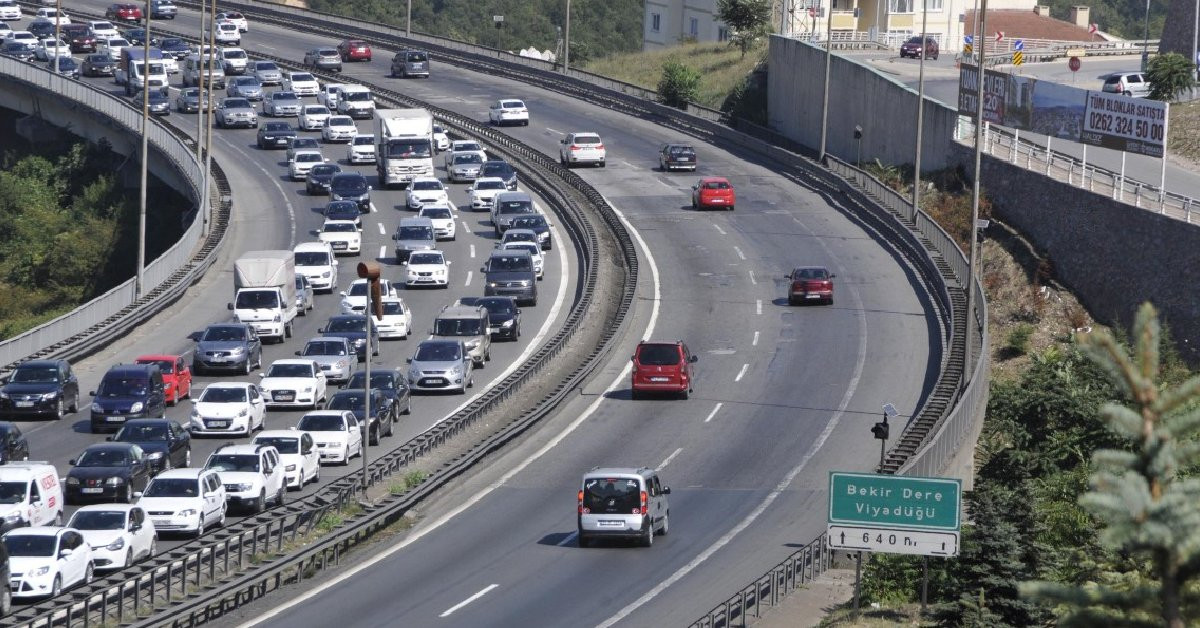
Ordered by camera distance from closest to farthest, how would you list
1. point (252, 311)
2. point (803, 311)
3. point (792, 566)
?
point (792, 566) → point (252, 311) → point (803, 311)

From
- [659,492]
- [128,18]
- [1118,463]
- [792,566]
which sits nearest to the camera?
[1118,463]

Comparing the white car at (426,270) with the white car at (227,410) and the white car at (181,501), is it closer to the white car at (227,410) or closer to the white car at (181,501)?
the white car at (227,410)

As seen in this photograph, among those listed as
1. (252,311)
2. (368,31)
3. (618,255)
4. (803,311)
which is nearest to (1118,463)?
(252,311)

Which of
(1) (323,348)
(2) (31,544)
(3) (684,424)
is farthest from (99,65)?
(2) (31,544)

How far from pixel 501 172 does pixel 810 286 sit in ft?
76.1

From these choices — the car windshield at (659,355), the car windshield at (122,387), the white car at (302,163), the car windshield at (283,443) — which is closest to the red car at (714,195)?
the white car at (302,163)

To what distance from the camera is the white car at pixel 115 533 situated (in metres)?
29.2

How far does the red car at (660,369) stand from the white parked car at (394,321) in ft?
33.2

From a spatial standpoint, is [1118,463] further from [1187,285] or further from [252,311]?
[1187,285]

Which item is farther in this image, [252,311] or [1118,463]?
[252,311]

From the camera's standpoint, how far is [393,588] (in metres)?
30.0

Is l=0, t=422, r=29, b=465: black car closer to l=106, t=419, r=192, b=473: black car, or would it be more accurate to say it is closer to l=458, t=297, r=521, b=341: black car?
l=106, t=419, r=192, b=473: black car

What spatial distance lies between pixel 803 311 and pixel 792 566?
29933 millimetres

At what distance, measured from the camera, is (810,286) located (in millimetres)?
58594
